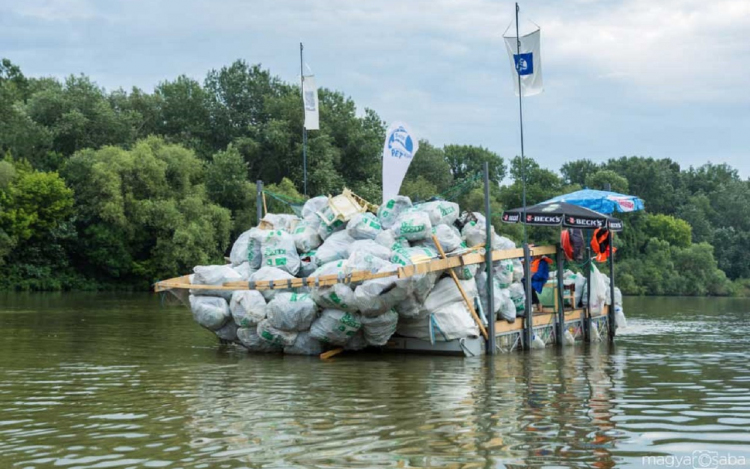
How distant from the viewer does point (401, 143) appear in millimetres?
18547

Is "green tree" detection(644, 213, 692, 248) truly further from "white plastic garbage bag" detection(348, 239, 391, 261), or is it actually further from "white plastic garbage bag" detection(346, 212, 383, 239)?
"white plastic garbage bag" detection(348, 239, 391, 261)

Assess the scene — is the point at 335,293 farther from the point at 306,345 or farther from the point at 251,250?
the point at 251,250

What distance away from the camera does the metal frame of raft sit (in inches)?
600

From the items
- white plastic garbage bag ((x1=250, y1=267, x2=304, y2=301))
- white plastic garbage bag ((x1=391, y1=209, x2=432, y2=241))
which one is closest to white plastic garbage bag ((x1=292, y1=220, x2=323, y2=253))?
white plastic garbage bag ((x1=250, y1=267, x2=304, y2=301))

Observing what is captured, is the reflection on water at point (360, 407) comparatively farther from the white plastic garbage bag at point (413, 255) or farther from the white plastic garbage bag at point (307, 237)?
the white plastic garbage bag at point (307, 237)

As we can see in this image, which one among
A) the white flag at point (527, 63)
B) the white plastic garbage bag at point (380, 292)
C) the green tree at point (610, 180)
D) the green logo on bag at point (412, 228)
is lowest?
the white plastic garbage bag at point (380, 292)

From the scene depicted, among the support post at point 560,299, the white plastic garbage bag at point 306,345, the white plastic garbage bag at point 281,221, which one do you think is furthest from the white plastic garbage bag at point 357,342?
the support post at point 560,299

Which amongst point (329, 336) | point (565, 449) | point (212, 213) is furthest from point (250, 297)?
point (212, 213)

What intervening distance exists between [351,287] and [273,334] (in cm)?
193

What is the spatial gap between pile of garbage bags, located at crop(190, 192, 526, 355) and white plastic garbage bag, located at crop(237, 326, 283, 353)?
18 millimetres

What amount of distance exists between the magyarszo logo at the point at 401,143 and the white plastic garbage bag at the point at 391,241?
8.85ft

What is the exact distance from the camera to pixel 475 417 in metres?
10.1

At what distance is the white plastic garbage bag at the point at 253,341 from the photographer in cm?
1644

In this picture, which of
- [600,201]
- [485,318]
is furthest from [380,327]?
[600,201]
